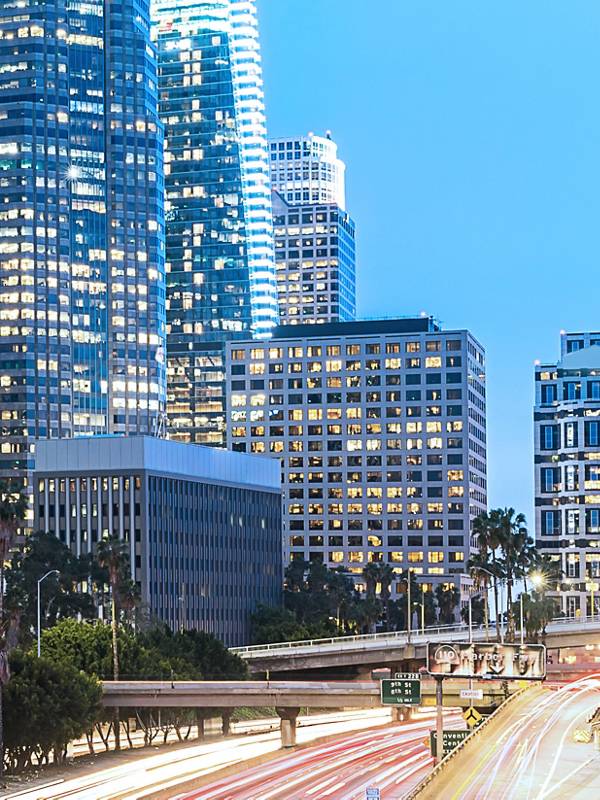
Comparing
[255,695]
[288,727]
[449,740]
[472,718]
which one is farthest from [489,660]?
[288,727]

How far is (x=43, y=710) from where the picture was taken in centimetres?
12444

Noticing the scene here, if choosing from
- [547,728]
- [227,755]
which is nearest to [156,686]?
[227,755]

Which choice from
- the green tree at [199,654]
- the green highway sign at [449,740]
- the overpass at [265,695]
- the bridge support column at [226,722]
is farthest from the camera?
the green tree at [199,654]

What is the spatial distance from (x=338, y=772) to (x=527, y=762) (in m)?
15.3

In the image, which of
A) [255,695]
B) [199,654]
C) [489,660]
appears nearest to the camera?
[489,660]

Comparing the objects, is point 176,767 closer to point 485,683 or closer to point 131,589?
point 485,683

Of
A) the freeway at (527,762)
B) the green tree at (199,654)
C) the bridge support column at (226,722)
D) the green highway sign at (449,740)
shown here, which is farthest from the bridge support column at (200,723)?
the green highway sign at (449,740)

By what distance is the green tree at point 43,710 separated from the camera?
125m

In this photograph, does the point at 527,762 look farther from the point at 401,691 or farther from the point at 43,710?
the point at 43,710

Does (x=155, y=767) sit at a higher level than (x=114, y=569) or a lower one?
lower

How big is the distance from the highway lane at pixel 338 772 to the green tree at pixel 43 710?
16.3 metres

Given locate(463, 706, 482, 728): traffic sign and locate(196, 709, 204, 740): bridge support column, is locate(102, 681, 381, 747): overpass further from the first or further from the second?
locate(196, 709, 204, 740): bridge support column

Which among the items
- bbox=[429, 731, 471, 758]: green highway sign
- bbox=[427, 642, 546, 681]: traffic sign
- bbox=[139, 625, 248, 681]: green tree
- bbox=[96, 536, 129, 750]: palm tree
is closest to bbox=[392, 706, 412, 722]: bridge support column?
bbox=[139, 625, 248, 681]: green tree

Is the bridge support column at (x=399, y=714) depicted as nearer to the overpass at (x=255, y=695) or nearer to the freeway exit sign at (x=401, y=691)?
the overpass at (x=255, y=695)
